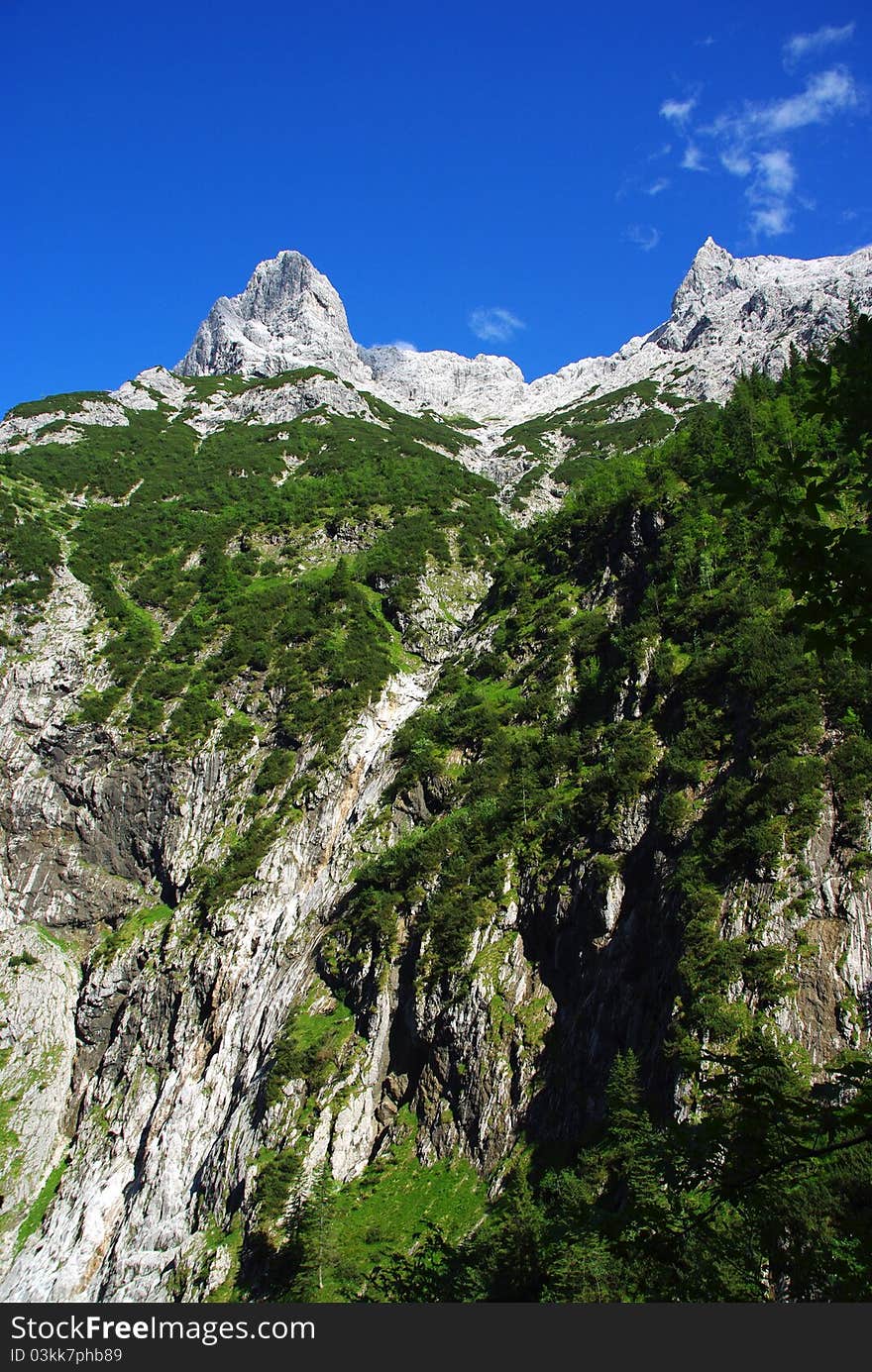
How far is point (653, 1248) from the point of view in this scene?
19.5 feet

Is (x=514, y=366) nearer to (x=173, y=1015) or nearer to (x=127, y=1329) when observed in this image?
(x=173, y=1015)

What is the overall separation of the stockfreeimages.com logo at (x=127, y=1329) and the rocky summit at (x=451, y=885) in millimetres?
→ 3013

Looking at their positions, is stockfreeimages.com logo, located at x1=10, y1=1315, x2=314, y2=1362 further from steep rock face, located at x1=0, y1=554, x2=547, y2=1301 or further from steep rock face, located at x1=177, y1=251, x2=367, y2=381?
steep rock face, located at x1=177, y1=251, x2=367, y2=381

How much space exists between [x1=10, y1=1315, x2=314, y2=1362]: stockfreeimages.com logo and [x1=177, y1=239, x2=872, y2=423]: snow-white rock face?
435 ft

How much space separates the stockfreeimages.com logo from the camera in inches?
222

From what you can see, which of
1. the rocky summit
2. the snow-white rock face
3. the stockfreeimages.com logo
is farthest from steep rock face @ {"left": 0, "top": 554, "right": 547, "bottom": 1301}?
the snow-white rock face

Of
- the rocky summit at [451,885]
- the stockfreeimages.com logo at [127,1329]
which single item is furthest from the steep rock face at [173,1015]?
the stockfreeimages.com logo at [127,1329]

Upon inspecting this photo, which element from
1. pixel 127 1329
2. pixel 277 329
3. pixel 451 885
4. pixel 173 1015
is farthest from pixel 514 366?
pixel 127 1329

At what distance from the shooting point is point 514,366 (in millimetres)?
199625

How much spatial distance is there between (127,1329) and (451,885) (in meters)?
33.5

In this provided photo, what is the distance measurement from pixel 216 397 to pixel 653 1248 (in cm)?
14353

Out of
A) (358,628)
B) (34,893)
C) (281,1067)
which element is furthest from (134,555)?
(281,1067)

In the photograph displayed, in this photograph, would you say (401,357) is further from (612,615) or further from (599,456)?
(612,615)

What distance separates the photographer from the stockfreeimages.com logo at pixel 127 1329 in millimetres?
5629
